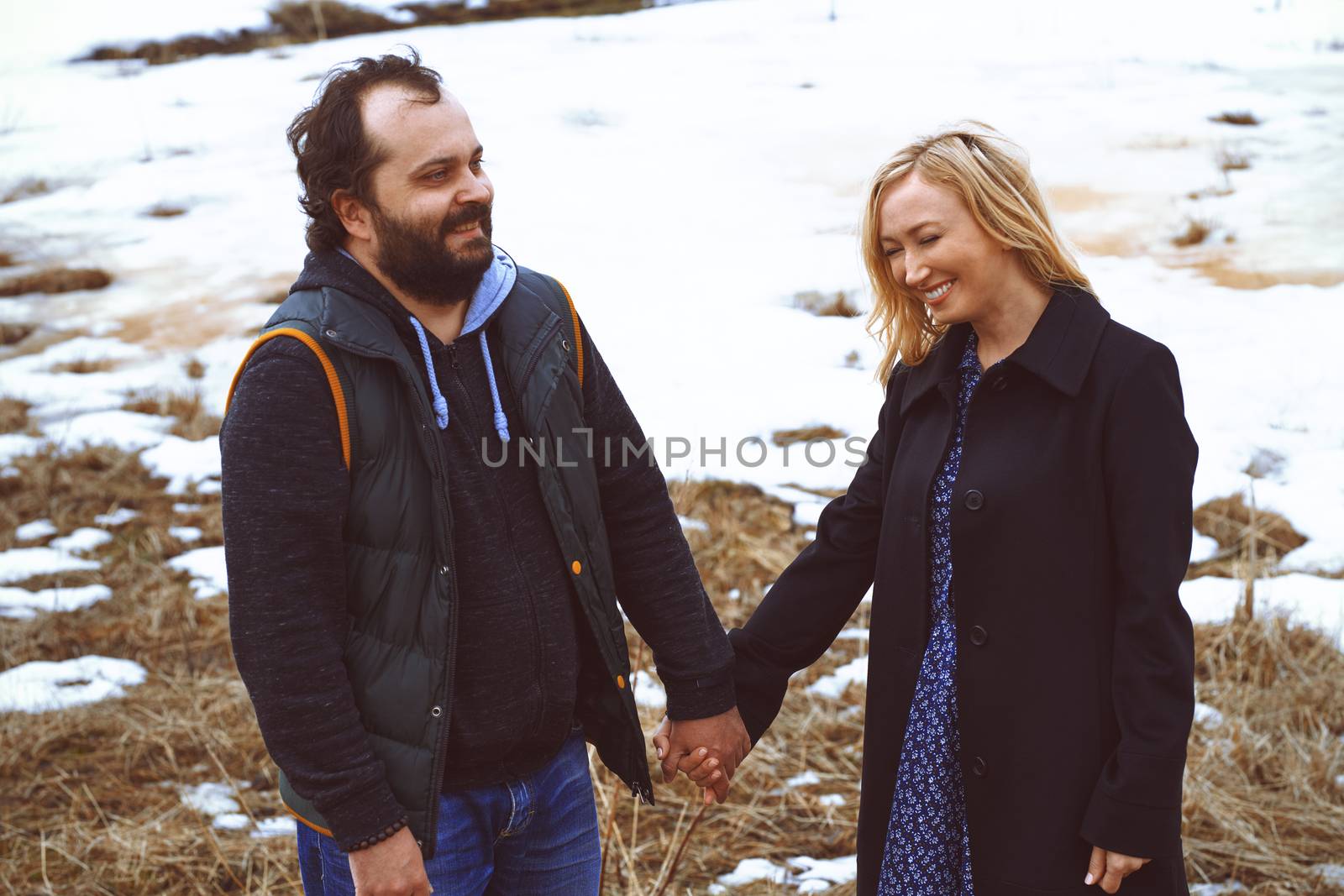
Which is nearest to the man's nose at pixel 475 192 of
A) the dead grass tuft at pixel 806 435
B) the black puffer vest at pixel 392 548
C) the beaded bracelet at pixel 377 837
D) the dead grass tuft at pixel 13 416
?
the black puffer vest at pixel 392 548

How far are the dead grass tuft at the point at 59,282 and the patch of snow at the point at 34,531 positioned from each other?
3.62 metres

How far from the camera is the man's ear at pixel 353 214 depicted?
1840 millimetres

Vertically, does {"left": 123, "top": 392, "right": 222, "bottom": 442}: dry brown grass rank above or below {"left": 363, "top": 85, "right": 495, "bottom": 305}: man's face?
below

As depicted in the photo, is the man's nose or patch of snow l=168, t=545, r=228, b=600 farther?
patch of snow l=168, t=545, r=228, b=600

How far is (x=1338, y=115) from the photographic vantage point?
28.1 ft

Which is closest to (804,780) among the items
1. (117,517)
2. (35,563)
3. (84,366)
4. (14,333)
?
(35,563)

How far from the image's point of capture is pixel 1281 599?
407 centimetres

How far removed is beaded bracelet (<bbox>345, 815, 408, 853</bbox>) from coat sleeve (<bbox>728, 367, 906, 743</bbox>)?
84cm

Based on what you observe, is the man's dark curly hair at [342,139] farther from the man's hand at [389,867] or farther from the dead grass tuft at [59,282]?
the dead grass tuft at [59,282]

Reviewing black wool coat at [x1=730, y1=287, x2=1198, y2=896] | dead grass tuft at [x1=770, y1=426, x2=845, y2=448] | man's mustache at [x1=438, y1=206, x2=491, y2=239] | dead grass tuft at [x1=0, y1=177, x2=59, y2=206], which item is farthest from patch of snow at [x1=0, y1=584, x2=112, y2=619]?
dead grass tuft at [x1=0, y1=177, x2=59, y2=206]

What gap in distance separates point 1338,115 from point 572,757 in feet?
29.4

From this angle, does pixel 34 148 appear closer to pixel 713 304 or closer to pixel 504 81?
pixel 504 81

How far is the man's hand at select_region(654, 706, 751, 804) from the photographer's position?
2.22m

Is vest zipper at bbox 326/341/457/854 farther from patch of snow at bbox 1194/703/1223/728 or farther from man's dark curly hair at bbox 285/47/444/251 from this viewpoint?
patch of snow at bbox 1194/703/1223/728
